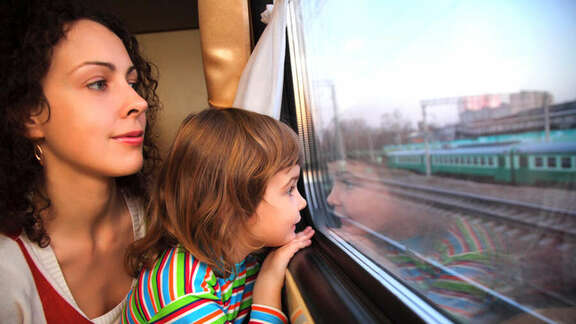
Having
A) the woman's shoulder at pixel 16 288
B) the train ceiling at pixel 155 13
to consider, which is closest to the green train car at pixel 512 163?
the woman's shoulder at pixel 16 288

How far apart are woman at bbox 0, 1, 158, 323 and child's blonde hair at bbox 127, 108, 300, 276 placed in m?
0.18

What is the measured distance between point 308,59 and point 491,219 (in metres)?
0.87

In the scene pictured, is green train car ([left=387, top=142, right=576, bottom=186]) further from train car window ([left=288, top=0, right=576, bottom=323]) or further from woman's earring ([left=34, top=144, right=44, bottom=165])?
woman's earring ([left=34, top=144, right=44, bottom=165])

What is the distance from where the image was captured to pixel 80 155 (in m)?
0.86

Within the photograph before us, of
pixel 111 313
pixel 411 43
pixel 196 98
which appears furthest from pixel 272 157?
pixel 196 98

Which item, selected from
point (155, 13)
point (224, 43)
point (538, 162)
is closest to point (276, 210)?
point (538, 162)

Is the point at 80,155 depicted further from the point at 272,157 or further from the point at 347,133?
the point at 347,133

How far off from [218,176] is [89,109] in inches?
15.1

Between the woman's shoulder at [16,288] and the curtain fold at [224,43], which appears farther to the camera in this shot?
the curtain fold at [224,43]

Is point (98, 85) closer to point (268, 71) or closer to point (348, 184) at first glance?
point (268, 71)

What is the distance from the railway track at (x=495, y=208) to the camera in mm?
476

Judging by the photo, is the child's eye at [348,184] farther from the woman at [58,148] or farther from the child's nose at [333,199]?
the woman at [58,148]

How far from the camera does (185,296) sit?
2.42 feet

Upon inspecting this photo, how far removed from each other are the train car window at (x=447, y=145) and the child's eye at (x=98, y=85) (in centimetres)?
71
